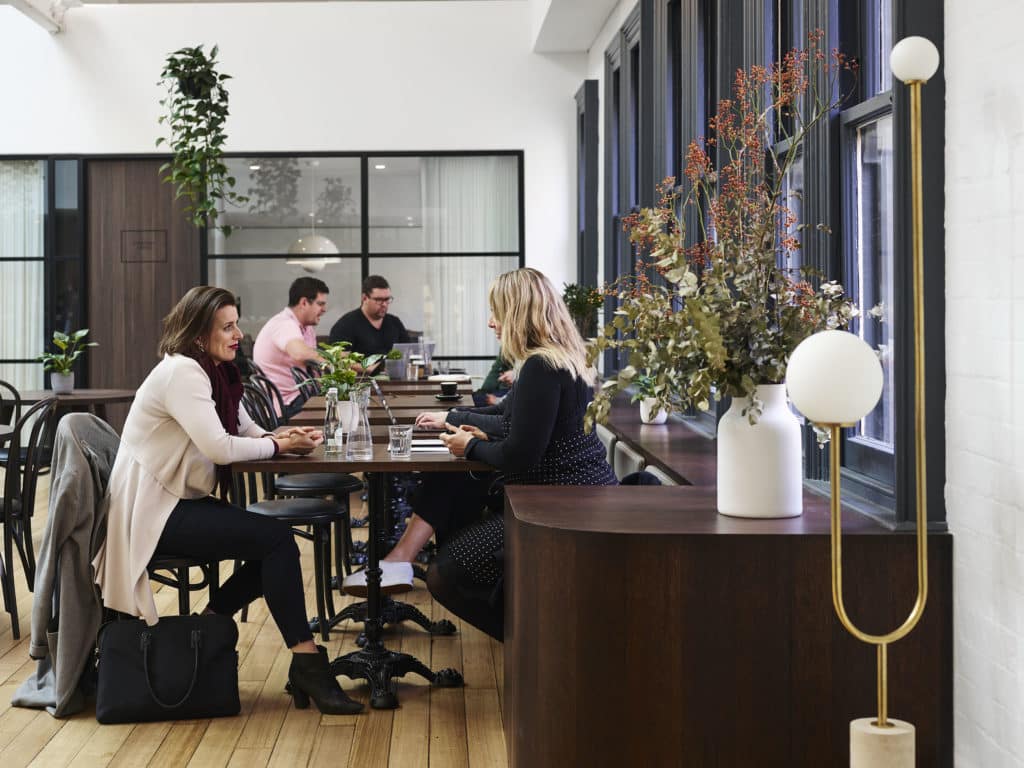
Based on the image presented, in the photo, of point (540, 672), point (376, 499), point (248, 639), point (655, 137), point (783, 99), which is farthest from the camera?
point (655, 137)

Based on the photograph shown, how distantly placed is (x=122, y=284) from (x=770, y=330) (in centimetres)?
805

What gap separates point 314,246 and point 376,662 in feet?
20.6

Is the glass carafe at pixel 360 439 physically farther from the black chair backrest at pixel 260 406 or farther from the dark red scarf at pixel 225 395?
the black chair backrest at pixel 260 406

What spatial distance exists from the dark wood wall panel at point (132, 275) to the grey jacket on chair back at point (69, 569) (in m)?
6.34

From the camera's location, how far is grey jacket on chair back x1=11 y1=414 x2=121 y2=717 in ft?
11.5

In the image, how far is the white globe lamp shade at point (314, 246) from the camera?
Answer: 31.7 feet

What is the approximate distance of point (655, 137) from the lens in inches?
249

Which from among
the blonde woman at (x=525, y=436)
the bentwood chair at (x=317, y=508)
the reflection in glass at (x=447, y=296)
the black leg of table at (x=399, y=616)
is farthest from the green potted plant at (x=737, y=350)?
the reflection in glass at (x=447, y=296)

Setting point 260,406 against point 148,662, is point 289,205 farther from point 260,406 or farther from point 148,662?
point 148,662

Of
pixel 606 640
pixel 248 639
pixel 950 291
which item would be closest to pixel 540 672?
pixel 606 640

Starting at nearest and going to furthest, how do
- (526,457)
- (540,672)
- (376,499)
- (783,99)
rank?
(540,672), (783,99), (526,457), (376,499)

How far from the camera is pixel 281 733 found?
3.46 m

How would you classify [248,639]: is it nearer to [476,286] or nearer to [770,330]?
[770,330]

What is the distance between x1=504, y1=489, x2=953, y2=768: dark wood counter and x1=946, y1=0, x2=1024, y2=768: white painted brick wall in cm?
9
